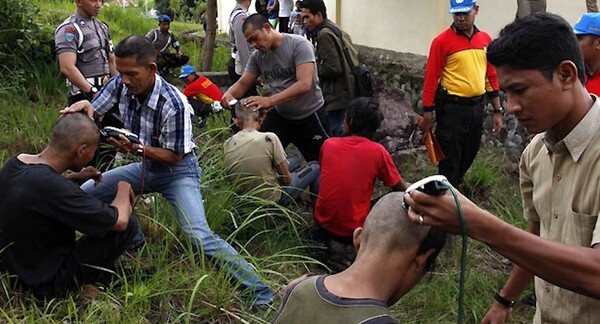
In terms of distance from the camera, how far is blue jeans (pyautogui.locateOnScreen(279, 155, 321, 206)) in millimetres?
4801

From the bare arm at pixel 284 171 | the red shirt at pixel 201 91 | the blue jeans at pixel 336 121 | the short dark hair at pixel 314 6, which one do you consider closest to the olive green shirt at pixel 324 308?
the bare arm at pixel 284 171

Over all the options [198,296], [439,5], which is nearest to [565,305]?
[198,296]

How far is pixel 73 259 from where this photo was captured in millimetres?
3350

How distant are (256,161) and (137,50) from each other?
1.25 metres

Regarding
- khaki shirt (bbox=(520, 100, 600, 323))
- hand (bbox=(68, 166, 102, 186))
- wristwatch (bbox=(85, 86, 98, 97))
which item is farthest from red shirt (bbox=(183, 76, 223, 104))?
khaki shirt (bbox=(520, 100, 600, 323))

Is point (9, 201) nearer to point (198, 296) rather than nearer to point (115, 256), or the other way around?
point (115, 256)

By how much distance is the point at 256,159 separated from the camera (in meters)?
4.52

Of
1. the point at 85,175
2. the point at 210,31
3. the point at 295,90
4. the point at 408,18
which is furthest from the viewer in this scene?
the point at 408,18

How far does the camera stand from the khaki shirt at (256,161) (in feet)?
14.8

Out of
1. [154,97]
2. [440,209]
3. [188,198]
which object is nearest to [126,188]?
[188,198]

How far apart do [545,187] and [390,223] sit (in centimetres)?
61

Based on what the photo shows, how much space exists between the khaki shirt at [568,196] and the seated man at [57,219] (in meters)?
2.07

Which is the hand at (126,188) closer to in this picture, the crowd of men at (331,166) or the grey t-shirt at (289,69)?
the crowd of men at (331,166)

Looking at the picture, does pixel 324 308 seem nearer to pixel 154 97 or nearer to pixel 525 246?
pixel 525 246
